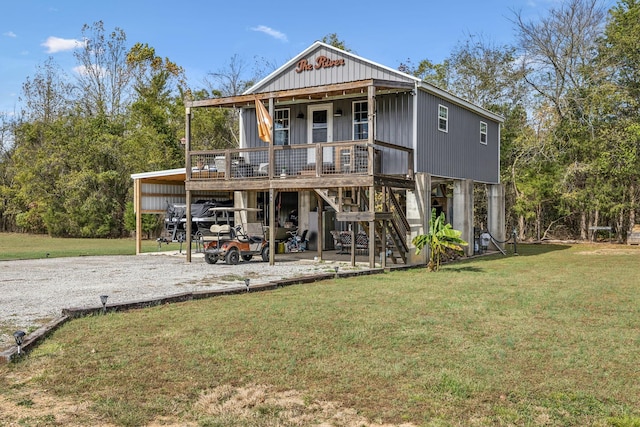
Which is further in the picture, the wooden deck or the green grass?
the green grass

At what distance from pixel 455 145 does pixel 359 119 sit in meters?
3.44

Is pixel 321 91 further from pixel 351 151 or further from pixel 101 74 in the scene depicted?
pixel 101 74

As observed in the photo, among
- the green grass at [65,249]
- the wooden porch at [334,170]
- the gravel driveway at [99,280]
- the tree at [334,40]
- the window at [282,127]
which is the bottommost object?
the gravel driveway at [99,280]

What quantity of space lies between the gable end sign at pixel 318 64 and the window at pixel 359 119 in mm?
1293

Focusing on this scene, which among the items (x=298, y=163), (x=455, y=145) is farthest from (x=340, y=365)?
(x=455, y=145)

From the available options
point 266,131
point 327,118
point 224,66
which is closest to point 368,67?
point 327,118

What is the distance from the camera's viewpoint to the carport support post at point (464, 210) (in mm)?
17969

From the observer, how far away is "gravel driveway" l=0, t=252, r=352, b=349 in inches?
310

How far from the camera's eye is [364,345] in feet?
19.0

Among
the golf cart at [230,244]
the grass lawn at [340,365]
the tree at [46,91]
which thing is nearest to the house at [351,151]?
the golf cart at [230,244]

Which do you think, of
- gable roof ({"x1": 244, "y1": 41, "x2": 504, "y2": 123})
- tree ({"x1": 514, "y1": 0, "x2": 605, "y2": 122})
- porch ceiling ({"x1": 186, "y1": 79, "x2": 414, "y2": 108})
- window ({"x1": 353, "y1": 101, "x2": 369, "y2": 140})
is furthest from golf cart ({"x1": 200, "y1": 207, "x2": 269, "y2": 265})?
tree ({"x1": 514, "y1": 0, "x2": 605, "y2": 122})

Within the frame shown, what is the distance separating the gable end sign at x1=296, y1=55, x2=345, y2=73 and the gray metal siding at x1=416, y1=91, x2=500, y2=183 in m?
2.75

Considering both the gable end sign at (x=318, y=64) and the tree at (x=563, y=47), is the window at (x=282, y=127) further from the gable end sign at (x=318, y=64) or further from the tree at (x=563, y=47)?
the tree at (x=563, y=47)

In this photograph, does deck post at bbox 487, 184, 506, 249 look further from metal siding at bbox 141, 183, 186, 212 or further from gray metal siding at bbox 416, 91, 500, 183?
metal siding at bbox 141, 183, 186, 212
